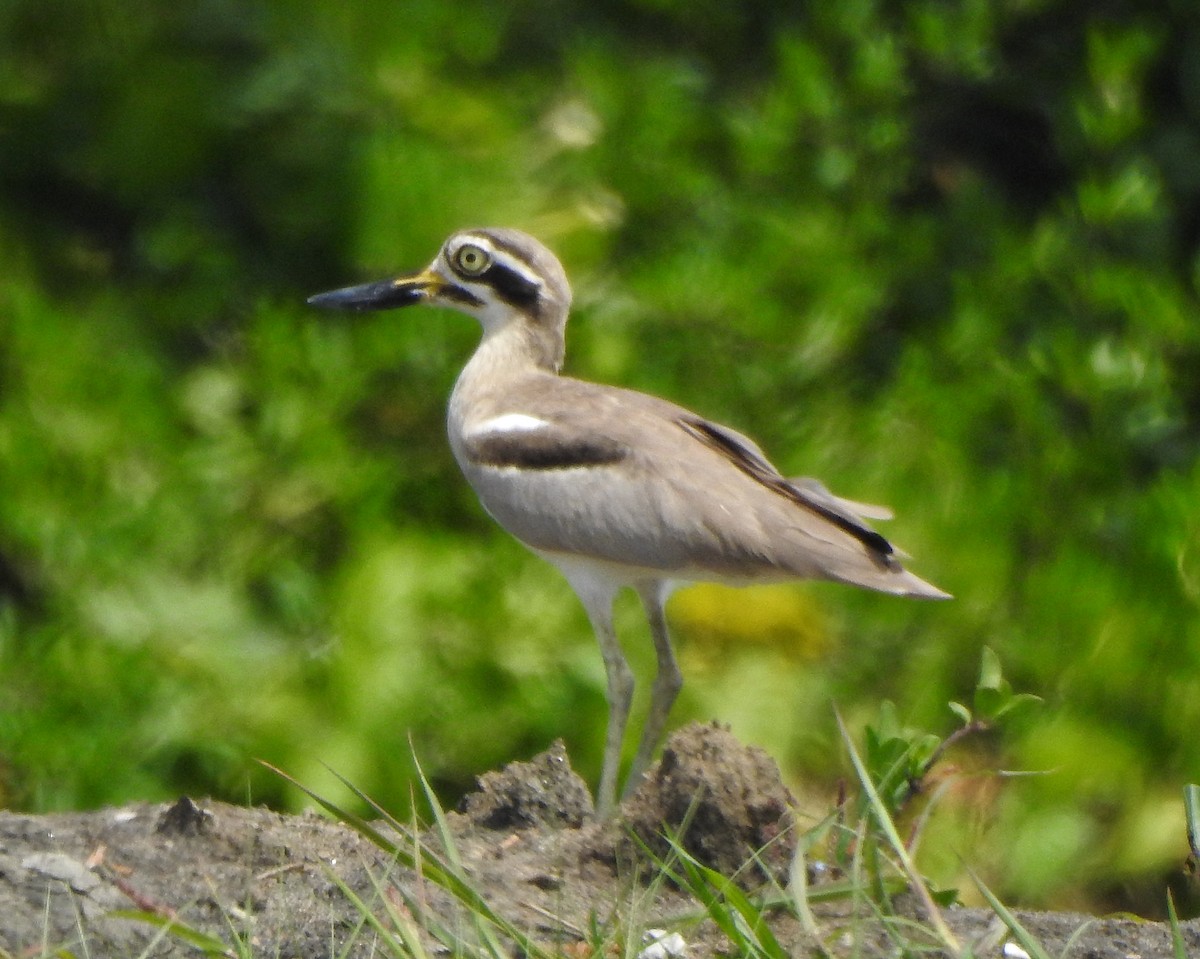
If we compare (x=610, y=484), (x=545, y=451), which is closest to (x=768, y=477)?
(x=610, y=484)

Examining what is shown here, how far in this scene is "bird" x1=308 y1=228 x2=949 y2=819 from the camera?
409 centimetres

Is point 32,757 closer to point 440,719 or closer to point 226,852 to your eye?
point 440,719

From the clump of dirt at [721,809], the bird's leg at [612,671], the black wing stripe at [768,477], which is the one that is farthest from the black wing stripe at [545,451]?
the clump of dirt at [721,809]

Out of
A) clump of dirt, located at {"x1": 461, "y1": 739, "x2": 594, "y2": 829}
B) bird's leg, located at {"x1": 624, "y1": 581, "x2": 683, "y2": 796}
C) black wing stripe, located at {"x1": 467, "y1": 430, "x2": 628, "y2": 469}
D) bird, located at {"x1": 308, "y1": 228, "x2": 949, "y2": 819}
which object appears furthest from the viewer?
bird's leg, located at {"x1": 624, "y1": 581, "x2": 683, "y2": 796}

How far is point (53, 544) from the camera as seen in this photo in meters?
5.74

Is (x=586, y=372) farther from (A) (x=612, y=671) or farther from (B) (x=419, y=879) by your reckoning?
(B) (x=419, y=879)

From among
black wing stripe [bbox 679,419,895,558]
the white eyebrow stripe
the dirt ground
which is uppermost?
black wing stripe [bbox 679,419,895,558]

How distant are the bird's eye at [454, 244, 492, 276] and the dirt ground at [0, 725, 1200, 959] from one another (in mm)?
1555

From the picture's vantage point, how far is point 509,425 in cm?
454

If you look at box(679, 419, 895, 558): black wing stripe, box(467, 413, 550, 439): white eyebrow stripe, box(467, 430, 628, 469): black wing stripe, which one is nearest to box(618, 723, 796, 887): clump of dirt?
box(679, 419, 895, 558): black wing stripe

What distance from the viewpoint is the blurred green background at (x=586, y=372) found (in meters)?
5.45

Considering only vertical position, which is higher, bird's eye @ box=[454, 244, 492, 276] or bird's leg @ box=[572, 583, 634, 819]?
bird's eye @ box=[454, 244, 492, 276]

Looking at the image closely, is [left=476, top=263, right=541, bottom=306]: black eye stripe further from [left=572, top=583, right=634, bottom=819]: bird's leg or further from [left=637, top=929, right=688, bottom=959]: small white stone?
[left=637, top=929, right=688, bottom=959]: small white stone

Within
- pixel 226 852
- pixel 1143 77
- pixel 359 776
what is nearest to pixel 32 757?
pixel 359 776
